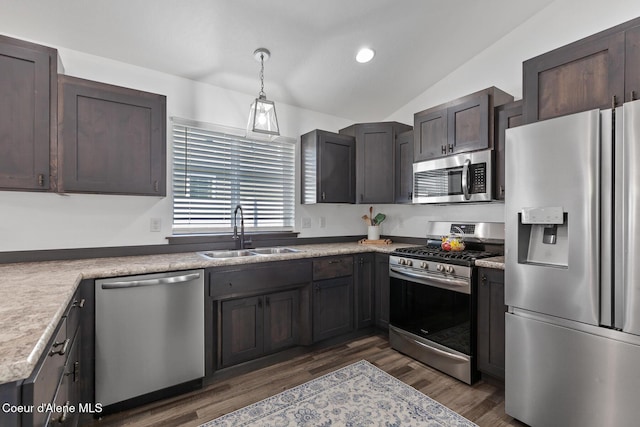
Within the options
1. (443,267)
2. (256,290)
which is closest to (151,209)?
(256,290)

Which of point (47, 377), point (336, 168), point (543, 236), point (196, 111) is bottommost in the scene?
point (47, 377)

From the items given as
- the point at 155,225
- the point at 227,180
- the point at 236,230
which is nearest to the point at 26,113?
the point at 155,225

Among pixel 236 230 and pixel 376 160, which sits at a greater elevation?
pixel 376 160

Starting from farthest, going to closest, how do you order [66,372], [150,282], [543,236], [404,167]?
[404,167], [150,282], [543,236], [66,372]

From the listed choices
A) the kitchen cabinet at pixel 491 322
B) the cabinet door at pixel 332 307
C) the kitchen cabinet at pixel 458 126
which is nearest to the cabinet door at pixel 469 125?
the kitchen cabinet at pixel 458 126

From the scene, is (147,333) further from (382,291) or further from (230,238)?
(382,291)

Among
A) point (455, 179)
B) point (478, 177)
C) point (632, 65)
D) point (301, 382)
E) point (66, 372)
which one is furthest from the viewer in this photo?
point (455, 179)

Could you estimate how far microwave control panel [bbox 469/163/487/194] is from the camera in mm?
2578

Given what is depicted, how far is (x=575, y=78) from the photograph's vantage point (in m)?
1.79

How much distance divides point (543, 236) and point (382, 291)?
1619 millimetres

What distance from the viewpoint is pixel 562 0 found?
258cm

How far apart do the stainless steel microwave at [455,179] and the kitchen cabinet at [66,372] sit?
109 inches

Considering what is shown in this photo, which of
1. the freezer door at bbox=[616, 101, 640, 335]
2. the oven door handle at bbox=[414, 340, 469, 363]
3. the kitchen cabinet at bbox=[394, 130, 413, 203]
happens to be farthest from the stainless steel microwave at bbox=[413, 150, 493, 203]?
the oven door handle at bbox=[414, 340, 469, 363]

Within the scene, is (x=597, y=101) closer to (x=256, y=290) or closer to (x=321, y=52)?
(x=321, y=52)
